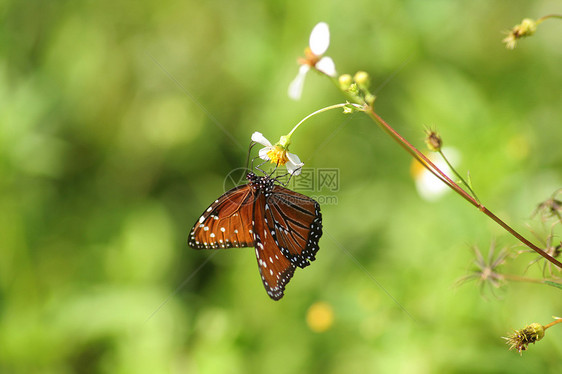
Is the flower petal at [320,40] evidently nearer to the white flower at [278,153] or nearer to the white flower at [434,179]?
the white flower at [278,153]

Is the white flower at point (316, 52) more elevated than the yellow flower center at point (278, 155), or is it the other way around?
the white flower at point (316, 52)

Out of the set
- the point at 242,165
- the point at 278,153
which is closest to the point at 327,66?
the point at 278,153

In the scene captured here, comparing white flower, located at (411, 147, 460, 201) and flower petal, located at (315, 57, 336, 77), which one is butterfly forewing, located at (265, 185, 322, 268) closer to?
flower petal, located at (315, 57, 336, 77)

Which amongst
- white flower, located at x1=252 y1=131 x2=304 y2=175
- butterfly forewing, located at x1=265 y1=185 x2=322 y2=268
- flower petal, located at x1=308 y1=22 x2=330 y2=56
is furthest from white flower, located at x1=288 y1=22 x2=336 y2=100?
butterfly forewing, located at x1=265 y1=185 x2=322 y2=268

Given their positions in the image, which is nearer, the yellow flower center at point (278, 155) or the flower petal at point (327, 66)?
the flower petal at point (327, 66)

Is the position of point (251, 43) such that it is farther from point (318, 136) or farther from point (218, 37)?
point (318, 136)

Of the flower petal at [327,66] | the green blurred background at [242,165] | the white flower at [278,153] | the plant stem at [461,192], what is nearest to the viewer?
the plant stem at [461,192]

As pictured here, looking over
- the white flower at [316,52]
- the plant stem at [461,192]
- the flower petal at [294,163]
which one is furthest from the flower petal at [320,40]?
the flower petal at [294,163]
